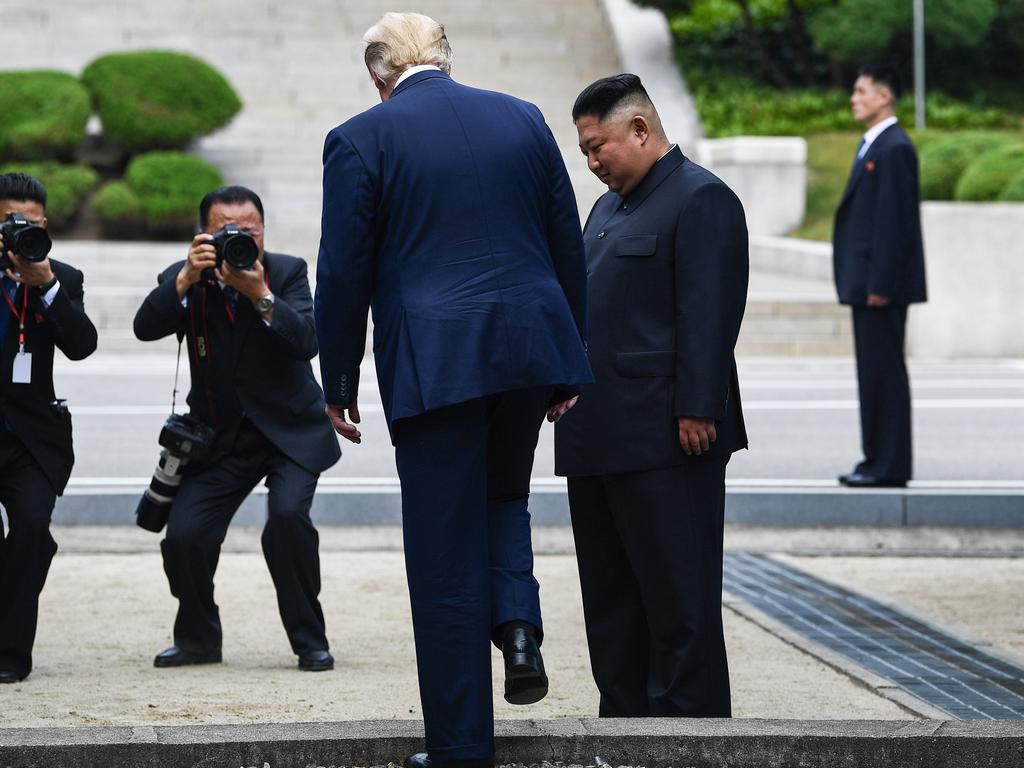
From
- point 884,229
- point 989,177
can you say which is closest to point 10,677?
point 884,229

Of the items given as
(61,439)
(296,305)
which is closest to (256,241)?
(296,305)

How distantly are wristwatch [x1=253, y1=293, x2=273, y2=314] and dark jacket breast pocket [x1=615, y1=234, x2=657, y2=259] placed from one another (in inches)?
59.6

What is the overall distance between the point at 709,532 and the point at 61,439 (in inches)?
94.4

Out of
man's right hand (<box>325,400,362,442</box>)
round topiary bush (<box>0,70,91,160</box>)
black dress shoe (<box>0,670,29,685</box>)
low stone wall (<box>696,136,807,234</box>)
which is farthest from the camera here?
low stone wall (<box>696,136,807,234</box>)

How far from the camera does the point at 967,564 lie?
7.86 metres

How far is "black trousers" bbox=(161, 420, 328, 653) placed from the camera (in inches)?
232

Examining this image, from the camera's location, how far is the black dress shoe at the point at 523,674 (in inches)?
157

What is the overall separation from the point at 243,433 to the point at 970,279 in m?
11.9

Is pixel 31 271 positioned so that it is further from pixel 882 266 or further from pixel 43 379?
pixel 882 266

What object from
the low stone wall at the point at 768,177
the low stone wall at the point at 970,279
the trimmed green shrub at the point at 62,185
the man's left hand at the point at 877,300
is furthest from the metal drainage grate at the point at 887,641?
the trimmed green shrub at the point at 62,185

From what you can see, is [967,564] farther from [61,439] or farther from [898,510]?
[61,439]

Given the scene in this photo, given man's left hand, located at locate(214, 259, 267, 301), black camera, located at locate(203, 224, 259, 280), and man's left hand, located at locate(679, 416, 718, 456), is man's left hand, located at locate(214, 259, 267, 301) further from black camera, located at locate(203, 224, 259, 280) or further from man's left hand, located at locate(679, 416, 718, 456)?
man's left hand, located at locate(679, 416, 718, 456)

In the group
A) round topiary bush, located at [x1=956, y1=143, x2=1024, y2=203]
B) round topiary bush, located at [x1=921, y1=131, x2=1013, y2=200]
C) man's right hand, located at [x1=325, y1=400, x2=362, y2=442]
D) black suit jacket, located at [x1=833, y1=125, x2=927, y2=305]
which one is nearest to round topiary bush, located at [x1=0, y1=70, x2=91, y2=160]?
round topiary bush, located at [x1=921, y1=131, x2=1013, y2=200]

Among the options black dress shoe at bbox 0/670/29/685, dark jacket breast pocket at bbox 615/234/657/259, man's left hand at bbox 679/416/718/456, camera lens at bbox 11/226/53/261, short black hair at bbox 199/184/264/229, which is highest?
short black hair at bbox 199/184/264/229
